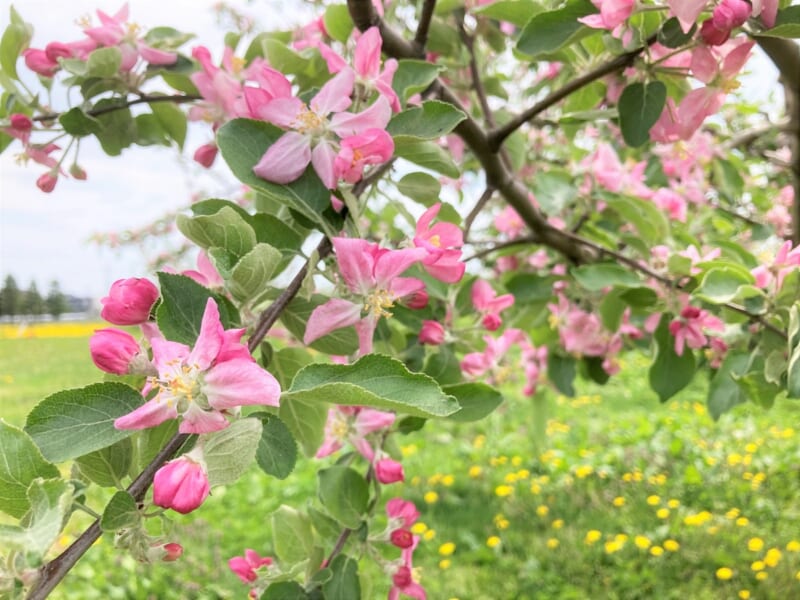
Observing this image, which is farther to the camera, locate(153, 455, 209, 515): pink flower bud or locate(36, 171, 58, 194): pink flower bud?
locate(36, 171, 58, 194): pink flower bud

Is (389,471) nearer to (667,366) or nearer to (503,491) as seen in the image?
(667,366)

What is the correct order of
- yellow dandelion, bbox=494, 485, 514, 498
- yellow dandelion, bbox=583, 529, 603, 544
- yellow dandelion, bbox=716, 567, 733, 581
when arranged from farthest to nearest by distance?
yellow dandelion, bbox=494, 485, 514, 498 < yellow dandelion, bbox=583, 529, 603, 544 < yellow dandelion, bbox=716, 567, 733, 581

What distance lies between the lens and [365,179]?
790 mm

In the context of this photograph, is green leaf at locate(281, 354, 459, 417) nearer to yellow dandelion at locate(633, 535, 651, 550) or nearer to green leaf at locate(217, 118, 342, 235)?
green leaf at locate(217, 118, 342, 235)

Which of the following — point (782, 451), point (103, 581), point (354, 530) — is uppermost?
point (354, 530)

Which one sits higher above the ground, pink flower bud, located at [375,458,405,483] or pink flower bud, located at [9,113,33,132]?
pink flower bud, located at [9,113,33,132]

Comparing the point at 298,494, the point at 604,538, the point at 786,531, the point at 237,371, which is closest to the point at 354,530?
the point at 237,371

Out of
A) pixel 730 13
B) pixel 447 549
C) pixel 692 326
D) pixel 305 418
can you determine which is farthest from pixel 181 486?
pixel 447 549

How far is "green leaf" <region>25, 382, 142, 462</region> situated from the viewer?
521 mm

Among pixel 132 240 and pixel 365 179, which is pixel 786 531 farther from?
pixel 132 240

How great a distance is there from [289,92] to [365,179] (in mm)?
121

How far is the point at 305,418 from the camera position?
2.77 feet

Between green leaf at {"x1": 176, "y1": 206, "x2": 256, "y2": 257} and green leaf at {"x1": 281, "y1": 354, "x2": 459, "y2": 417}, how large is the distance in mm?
145

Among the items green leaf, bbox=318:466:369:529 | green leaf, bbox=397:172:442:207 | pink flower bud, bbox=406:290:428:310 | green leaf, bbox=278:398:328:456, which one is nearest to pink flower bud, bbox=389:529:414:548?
green leaf, bbox=318:466:369:529
